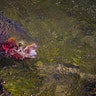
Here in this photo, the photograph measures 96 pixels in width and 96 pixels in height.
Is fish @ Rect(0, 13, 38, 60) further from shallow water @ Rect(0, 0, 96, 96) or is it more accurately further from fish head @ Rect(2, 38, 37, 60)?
shallow water @ Rect(0, 0, 96, 96)

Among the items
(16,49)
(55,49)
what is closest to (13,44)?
(16,49)

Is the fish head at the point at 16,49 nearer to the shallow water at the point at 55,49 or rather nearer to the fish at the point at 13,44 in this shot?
the fish at the point at 13,44

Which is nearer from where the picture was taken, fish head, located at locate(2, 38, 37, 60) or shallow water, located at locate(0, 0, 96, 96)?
shallow water, located at locate(0, 0, 96, 96)

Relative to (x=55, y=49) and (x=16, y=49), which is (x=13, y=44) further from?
(x=55, y=49)

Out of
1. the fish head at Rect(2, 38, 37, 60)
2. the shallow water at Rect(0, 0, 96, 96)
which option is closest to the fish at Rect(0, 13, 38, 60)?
the fish head at Rect(2, 38, 37, 60)

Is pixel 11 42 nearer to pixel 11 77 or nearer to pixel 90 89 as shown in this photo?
pixel 11 77

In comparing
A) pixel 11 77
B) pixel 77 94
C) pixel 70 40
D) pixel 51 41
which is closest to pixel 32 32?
pixel 51 41

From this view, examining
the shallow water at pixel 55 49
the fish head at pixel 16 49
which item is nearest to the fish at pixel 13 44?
the fish head at pixel 16 49
